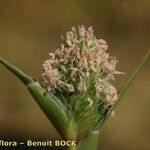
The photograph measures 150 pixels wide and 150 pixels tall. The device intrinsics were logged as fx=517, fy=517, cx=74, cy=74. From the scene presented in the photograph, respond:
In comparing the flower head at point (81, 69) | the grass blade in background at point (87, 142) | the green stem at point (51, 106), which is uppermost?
the flower head at point (81, 69)

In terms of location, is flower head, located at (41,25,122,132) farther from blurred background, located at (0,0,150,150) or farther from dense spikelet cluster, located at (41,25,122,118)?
blurred background, located at (0,0,150,150)

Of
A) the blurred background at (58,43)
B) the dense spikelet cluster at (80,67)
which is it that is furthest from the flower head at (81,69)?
the blurred background at (58,43)

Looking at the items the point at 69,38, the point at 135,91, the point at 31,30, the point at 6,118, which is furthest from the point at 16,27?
the point at 69,38

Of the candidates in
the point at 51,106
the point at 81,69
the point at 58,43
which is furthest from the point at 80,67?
the point at 58,43

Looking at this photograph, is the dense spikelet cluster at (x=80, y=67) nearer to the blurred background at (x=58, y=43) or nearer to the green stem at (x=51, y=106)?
the green stem at (x=51, y=106)

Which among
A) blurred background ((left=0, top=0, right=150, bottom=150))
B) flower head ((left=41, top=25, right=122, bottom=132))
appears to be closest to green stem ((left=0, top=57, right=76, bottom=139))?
flower head ((left=41, top=25, right=122, bottom=132))
